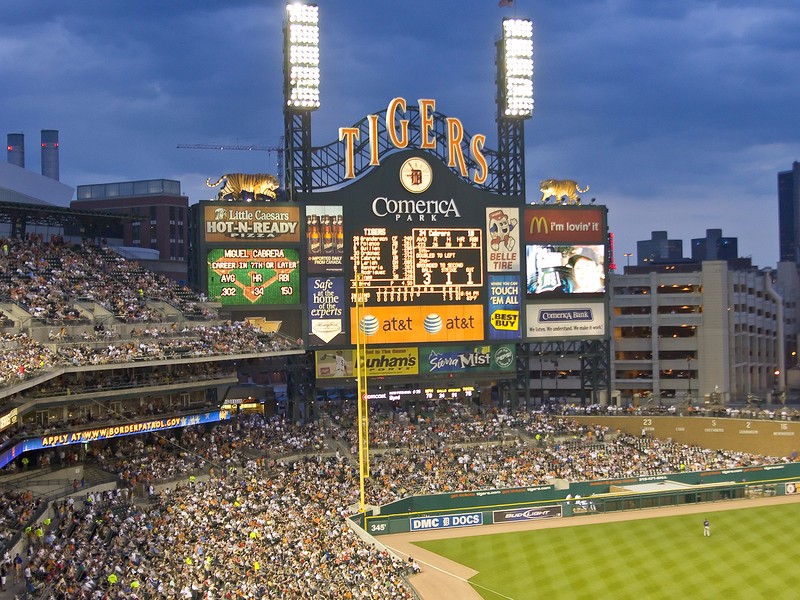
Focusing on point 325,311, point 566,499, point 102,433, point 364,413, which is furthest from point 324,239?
point 566,499

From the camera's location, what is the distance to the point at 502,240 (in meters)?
49.9

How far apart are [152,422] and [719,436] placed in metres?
33.1

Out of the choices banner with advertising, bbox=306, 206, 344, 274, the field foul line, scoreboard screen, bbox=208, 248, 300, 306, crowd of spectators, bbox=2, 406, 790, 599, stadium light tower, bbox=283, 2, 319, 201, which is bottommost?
the field foul line

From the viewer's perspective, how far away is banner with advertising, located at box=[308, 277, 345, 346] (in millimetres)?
46688

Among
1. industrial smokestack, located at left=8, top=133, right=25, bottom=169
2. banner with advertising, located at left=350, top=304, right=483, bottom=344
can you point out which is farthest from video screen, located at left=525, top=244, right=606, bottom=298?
industrial smokestack, located at left=8, top=133, right=25, bottom=169

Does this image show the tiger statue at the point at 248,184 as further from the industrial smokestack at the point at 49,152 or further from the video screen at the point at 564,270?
the industrial smokestack at the point at 49,152

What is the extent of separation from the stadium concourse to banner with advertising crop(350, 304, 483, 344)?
4610 mm

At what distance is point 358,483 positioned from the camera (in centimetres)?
4206

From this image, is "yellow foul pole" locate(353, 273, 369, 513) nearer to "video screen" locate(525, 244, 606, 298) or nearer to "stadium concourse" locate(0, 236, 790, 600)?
"stadium concourse" locate(0, 236, 790, 600)

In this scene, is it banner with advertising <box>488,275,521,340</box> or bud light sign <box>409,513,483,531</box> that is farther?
banner with advertising <box>488,275,521,340</box>

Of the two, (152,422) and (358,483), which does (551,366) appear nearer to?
(358,483)

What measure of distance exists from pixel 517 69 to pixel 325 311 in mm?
17638

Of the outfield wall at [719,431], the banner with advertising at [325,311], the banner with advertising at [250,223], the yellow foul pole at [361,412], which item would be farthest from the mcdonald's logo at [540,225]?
the banner with advertising at [250,223]

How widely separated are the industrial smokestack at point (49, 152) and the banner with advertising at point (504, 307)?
5525cm
